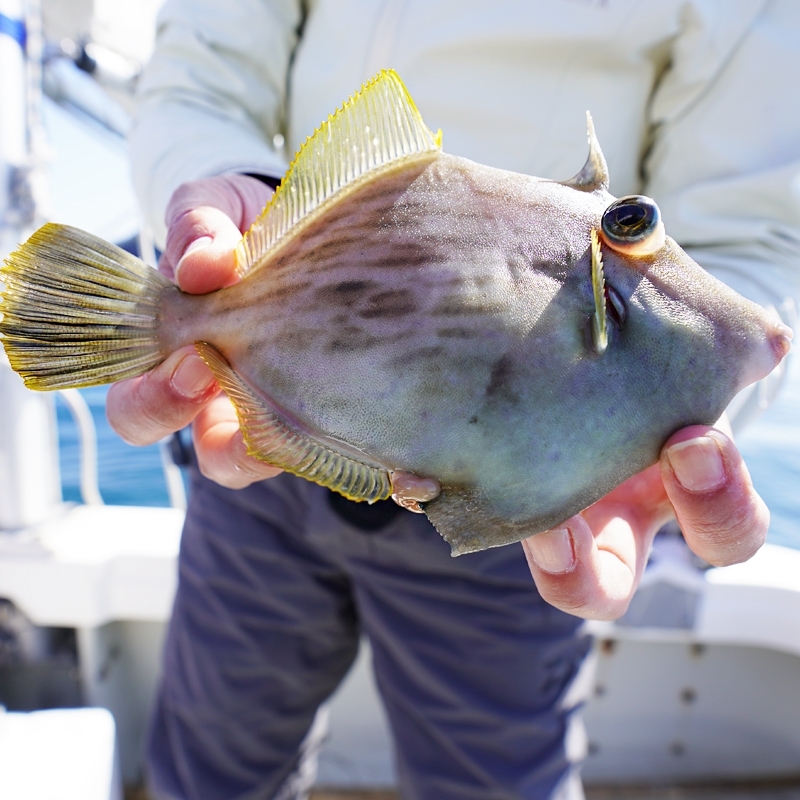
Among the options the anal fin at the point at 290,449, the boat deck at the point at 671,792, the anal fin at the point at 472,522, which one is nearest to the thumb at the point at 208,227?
the anal fin at the point at 290,449

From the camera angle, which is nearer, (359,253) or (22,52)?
(359,253)

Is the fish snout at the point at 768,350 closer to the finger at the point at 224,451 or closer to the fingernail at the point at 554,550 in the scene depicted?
the fingernail at the point at 554,550

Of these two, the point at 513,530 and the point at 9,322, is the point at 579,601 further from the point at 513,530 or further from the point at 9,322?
the point at 9,322

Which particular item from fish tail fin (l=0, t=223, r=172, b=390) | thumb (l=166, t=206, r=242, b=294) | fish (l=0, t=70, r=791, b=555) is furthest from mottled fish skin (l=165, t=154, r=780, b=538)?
fish tail fin (l=0, t=223, r=172, b=390)

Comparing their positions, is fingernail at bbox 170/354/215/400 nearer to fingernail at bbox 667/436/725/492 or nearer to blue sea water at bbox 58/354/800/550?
fingernail at bbox 667/436/725/492

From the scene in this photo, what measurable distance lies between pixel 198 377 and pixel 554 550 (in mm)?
575

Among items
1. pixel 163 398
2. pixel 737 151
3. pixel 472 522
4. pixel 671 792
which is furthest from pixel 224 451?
pixel 671 792

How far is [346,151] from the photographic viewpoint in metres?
0.91

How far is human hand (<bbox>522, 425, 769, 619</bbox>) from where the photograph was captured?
2.72ft

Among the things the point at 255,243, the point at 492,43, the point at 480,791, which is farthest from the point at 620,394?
the point at 480,791

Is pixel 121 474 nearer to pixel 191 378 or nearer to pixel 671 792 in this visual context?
pixel 671 792

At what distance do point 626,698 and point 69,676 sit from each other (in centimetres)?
214

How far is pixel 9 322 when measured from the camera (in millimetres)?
898

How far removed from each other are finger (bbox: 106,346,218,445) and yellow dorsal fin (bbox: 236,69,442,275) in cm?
17
